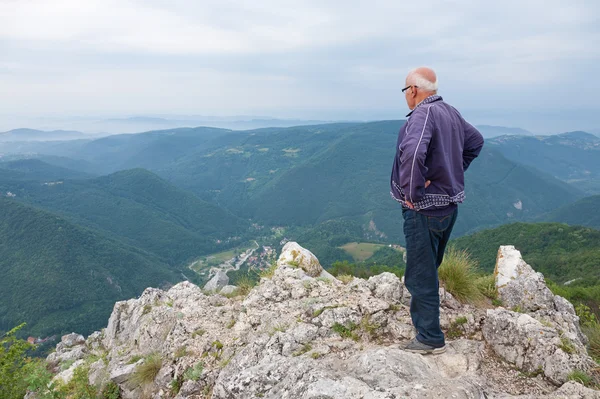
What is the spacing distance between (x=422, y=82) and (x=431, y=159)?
1.13m

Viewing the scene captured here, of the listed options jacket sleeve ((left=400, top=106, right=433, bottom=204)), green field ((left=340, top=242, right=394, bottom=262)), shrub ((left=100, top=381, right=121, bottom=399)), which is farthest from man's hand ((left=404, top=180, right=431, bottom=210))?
green field ((left=340, top=242, right=394, bottom=262))

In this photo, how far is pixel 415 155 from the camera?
3.85m

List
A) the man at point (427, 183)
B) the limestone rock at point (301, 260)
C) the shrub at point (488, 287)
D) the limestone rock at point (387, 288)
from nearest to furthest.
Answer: the man at point (427, 183) < the limestone rock at point (387, 288) < the shrub at point (488, 287) < the limestone rock at point (301, 260)

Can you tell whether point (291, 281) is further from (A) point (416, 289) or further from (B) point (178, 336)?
(A) point (416, 289)

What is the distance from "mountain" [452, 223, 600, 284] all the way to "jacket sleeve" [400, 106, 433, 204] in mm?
60575

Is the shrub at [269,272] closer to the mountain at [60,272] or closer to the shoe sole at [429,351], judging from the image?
the shoe sole at [429,351]

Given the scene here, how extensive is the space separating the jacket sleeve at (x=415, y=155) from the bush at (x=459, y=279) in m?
3.86

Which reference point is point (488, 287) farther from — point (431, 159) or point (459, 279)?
point (431, 159)

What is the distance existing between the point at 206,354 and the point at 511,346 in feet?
16.2

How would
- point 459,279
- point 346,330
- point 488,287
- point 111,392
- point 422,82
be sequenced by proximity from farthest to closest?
point 488,287 < point 459,279 < point 111,392 < point 346,330 < point 422,82

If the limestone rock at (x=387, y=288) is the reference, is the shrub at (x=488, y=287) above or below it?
below

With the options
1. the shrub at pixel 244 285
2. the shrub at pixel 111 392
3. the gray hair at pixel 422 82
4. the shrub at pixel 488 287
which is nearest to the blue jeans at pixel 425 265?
the gray hair at pixel 422 82

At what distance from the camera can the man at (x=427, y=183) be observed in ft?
13.1

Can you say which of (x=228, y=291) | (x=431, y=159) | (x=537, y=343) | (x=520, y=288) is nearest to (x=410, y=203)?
(x=431, y=159)
